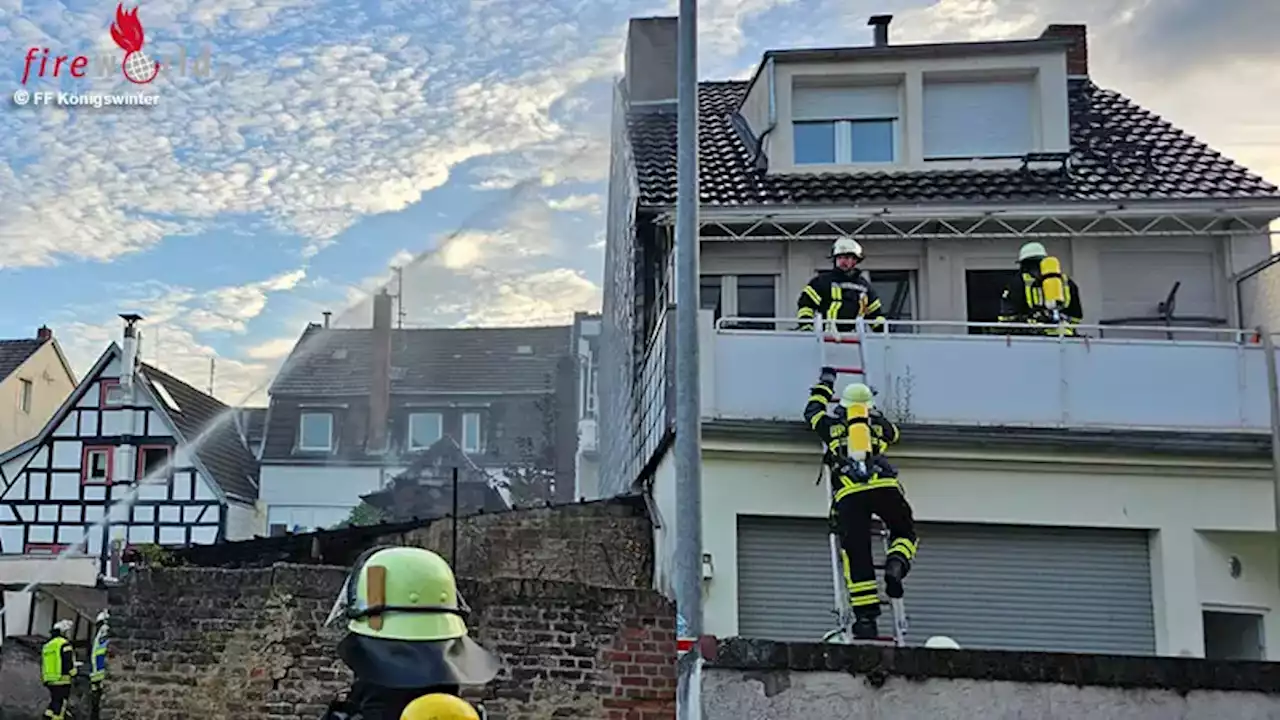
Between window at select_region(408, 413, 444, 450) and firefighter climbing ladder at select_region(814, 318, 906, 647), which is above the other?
window at select_region(408, 413, 444, 450)

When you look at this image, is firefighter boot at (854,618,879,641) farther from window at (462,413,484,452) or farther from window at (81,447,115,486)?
window at (462,413,484,452)

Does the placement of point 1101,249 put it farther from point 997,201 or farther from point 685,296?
point 685,296

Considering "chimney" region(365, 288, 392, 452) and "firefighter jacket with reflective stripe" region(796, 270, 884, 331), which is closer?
"firefighter jacket with reflective stripe" region(796, 270, 884, 331)

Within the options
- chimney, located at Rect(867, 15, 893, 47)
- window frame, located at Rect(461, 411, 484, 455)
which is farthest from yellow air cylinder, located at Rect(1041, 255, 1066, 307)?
window frame, located at Rect(461, 411, 484, 455)

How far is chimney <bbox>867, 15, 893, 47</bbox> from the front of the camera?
15.9 meters

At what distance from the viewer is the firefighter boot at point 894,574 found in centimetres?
838

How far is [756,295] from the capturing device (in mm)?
12852

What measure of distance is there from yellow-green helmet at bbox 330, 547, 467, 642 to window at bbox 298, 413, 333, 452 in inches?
1324

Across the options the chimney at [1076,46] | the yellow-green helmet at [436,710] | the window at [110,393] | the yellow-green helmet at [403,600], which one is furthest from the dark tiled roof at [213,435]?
the yellow-green helmet at [436,710]

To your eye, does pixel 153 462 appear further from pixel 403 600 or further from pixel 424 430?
pixel 403 600

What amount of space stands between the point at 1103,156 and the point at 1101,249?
5.34 feet

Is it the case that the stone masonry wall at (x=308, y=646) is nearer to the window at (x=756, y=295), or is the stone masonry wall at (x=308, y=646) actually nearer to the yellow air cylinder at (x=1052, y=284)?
the yellow air cylinder at (x=1052, y=284)

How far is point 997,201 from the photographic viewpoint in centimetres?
1205

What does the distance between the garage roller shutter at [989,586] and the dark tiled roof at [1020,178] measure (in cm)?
354
